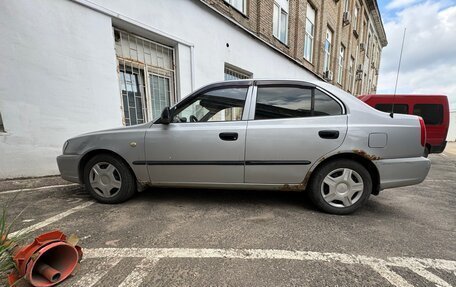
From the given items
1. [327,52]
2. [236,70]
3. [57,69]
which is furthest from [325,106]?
[327,52]

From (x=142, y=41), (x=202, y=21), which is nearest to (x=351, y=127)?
(x=142, y=41)

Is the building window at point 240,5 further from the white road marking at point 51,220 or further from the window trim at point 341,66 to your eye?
the window trim at point 341,66

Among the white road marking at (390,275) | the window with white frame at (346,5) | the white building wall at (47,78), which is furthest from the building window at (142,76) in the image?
the window with white frame at (346,5)

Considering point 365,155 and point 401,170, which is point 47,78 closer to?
point 365,155

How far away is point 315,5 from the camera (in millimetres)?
12578

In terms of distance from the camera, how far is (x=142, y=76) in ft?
18.6

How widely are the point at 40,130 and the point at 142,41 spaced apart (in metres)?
3.04

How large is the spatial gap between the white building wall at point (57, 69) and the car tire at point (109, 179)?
6.11ft

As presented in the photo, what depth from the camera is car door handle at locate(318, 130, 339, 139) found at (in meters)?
2.56

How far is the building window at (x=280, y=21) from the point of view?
9.92 m

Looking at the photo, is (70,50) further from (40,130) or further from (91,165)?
(91,165)

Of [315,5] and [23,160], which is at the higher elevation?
[315,5]

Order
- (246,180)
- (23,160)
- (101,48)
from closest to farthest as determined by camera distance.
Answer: (246,180), (23,160), (101,48)

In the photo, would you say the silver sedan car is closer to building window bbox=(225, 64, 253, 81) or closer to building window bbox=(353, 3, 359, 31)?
building window bbox=(225, 64, 253, 81)
